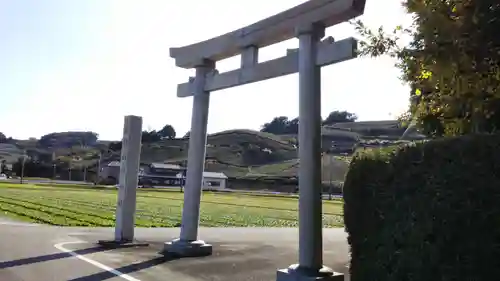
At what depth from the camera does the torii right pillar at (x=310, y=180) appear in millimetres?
7105

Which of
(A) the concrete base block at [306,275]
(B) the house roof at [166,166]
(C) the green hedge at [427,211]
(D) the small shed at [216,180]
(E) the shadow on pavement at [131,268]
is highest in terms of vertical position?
(B) the house roof at [166,166]

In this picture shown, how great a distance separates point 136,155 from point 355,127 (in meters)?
136

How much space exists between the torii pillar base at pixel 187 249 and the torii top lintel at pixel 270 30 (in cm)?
341

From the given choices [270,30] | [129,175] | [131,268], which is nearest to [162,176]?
[129,175]

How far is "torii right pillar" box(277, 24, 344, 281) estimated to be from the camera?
711 centimetres

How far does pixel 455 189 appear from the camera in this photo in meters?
4.41

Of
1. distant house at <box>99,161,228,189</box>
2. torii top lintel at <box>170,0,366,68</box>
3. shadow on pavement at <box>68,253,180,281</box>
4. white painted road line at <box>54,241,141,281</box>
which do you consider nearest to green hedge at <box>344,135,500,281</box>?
torii top lintel at <box>170,0,366,68</box>

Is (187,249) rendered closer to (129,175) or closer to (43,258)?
(43,258)

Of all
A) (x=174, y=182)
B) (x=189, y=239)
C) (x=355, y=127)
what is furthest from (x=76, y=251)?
(x=355, y=127)

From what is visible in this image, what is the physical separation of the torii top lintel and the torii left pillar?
0.36 m

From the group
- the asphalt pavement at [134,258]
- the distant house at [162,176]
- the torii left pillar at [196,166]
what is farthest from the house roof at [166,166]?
the torii left pillar at [196,166]

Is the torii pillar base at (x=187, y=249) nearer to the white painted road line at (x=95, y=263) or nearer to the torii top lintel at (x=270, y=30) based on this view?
the white painted road line at (x=95, y=263)

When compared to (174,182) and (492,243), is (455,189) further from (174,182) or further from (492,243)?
(174,182)

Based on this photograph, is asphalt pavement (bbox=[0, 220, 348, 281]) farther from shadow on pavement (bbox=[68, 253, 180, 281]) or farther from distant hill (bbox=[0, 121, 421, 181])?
distant hill (bbox=[0, 121, 421, 181])
